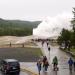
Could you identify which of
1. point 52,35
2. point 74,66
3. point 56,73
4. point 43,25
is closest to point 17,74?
point 56,73

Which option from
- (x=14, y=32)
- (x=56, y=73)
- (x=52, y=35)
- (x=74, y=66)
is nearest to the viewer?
(x=56, y=73)

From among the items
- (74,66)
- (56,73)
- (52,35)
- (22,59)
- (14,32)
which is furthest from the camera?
(14,32)

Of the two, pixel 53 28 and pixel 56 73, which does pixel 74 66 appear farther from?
pixel 53 28

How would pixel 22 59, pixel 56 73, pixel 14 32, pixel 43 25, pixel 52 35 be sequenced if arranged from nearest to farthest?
pixel 56 73 → pixel 22 59 → pixel 52 35 → pixel 43 25 → pixel 14 32

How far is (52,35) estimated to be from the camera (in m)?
94.1

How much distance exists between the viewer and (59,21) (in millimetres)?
95875

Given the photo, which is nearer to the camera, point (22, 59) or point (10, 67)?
point (10, 67)

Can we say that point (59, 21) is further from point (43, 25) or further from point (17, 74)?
point (17, 74)

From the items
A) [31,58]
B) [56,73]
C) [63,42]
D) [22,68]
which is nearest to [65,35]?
[63,42]

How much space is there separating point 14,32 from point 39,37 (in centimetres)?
5154

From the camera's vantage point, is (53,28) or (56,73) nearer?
(56,73)

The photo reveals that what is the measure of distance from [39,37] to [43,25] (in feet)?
14.0

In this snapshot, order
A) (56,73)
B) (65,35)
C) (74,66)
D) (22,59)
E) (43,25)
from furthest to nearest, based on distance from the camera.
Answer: (43,25) → (65,35) → (22,59) → (74,66) → (56,73)

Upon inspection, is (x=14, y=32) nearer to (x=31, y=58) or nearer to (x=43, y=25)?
(x=43, y=25)
